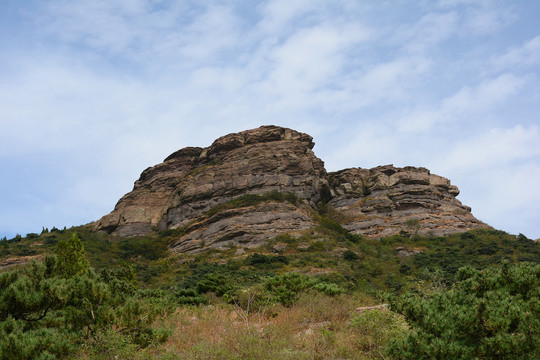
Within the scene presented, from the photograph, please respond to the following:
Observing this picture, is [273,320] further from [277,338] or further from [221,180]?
[221,180]

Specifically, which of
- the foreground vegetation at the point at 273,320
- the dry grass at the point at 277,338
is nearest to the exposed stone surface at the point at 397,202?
the foreground vegetation at the point at 273,320

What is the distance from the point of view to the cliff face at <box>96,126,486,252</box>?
169 feet

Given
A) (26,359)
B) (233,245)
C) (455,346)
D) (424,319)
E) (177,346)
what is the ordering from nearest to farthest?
(455,346) < (424,319) < (26,359) < (177,346) < (233,245)

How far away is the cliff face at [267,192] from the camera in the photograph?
51.4 m

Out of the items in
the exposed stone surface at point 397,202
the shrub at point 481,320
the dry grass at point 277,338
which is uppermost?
the exposed stone surface at point 397,202

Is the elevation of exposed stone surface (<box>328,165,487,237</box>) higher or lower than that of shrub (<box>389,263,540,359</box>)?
higher

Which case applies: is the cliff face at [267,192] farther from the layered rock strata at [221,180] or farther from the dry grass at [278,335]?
the dry grass at [278,335]

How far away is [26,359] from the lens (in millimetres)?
6754

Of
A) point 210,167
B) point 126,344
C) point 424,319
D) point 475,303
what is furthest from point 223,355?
point 210,167

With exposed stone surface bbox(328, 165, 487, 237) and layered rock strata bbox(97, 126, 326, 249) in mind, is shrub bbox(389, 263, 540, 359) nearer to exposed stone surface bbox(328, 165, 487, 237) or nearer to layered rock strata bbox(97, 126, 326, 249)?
layered rock strata bbox(97, 126, 326, 249)

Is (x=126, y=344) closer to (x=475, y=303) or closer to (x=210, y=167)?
(x=475, y=303)

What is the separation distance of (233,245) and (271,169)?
687 inches

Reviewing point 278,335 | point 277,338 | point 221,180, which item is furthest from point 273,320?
point 221,180

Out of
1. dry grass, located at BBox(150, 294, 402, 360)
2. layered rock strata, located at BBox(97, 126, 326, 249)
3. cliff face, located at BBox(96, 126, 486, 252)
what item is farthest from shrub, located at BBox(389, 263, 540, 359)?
layered rock strata, located at BBox(97, 126, 326, 249)
